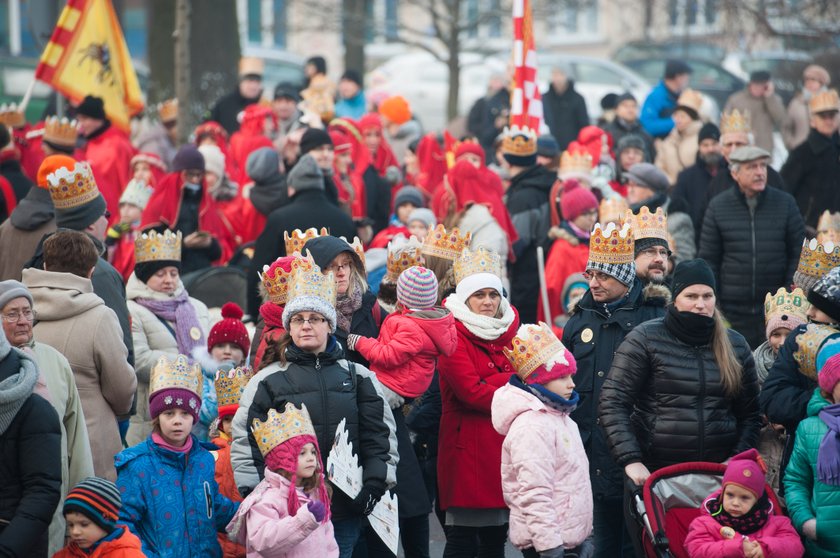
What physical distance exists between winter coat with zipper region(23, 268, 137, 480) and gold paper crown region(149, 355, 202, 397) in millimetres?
404

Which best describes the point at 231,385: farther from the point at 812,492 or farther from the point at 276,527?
the point at 812,492

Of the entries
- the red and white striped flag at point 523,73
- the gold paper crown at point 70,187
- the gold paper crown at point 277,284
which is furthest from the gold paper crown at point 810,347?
the red and white striped flag at point 523,73

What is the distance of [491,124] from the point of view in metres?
19.5

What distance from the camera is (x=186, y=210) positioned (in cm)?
1246

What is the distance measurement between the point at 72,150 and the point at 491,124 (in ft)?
25.3

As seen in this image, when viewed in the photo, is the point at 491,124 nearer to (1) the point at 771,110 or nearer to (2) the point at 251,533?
(1) the point at 771,110

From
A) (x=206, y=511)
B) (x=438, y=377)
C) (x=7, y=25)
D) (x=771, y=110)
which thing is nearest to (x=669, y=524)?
(x=438, y=377)

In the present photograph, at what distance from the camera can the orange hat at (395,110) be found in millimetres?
19000

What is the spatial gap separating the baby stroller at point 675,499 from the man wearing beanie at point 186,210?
550 centimetres

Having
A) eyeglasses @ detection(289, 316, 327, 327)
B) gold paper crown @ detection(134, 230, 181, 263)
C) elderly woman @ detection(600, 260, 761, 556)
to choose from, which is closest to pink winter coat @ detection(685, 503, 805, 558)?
elderly woman @ detection(600, 260, 761, 556)

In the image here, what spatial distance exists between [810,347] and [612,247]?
4.36 ft

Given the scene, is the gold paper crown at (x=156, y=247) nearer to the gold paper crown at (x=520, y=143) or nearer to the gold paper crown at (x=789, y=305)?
the gold paper crown at (x=789, y=305)

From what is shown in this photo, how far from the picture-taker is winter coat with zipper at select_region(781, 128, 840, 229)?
13.8 meters

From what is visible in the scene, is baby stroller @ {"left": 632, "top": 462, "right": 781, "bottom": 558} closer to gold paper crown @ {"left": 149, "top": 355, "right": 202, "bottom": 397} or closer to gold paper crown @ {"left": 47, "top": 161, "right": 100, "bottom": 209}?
gold paper crown @ {"left": 149, "top": 355, "right": 202, "bottom": 397}
